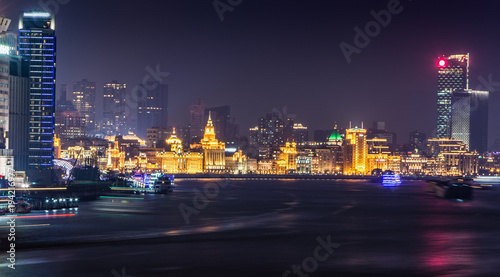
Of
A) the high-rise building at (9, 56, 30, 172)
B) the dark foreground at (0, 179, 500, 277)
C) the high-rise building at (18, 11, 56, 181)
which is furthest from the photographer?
the high-rise building at (18, 11, 56, 181)

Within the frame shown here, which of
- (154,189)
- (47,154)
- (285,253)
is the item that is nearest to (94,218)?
(285,253)

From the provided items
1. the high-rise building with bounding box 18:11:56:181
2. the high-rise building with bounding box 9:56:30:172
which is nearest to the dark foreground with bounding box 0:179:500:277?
the high-rise building with bounding box 9:56:30:172

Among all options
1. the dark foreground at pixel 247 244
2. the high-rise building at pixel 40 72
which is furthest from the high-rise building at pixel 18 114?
the dark foreground at pixel 247 244

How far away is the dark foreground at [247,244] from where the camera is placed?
34906 mm

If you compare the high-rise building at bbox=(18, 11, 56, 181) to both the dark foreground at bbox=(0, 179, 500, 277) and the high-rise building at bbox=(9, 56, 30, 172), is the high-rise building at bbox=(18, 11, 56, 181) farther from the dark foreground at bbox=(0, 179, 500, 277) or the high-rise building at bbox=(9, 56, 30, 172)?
the dark foreground at bbox=(0, 179, 500, 277)

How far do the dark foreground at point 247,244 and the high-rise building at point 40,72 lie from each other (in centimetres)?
9002

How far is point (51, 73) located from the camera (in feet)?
524

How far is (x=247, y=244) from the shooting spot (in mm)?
44344

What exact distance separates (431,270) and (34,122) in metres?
136

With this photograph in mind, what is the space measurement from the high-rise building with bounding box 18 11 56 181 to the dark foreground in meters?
90.0

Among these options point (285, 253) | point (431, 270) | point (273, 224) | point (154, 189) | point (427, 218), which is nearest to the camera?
point (431, 270)

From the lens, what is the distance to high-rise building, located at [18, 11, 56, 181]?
156m

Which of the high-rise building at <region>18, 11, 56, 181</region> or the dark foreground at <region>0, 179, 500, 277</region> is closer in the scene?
the dark foreground at <region>0, 179, 500, 277</region>

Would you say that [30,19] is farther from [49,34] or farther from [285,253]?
[285,253]
